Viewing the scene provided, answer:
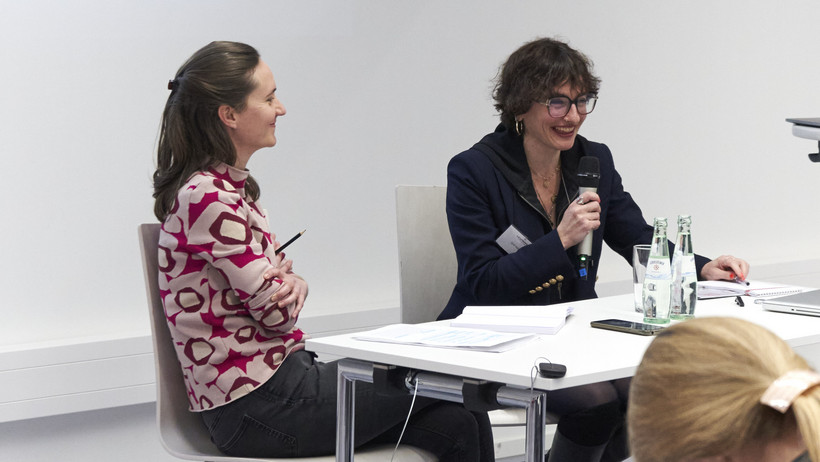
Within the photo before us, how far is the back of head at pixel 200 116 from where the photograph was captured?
2.06 metres

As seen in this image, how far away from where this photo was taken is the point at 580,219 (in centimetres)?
231

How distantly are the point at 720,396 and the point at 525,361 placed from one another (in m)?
0.94

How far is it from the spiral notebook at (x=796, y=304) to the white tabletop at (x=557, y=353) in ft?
0.08

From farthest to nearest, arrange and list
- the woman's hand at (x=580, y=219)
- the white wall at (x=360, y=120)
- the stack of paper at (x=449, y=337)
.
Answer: the white wall at (x=360, y=120) < the woman's hand at (x=580, y=219) < the stack of paper at (x=449, y=337)

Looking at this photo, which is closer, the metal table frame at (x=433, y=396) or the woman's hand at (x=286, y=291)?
the metal table frame at (x=433, y=396)

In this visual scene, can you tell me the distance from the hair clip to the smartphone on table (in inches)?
47.2

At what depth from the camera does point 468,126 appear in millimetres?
3582

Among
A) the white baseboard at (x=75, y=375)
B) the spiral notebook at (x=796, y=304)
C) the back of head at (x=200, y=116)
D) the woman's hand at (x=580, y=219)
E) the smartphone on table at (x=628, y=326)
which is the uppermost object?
the back of head at (x=200, y=116)

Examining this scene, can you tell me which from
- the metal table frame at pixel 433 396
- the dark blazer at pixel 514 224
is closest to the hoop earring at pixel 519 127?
the dark blazer at pixel 514 224

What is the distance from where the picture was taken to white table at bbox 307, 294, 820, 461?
5.10 ft

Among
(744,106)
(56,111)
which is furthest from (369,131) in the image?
(744,106)

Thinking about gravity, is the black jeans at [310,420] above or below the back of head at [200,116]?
below

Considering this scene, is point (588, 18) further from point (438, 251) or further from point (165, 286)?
point (165, 286)

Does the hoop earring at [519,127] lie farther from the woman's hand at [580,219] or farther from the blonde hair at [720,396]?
the blonde hair at [720,396]
